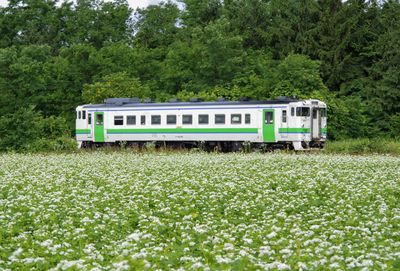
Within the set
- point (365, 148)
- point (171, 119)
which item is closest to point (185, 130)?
point (171, 119)

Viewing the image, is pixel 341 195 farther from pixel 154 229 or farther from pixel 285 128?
pixel 285 128

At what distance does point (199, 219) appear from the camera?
42.7 feet

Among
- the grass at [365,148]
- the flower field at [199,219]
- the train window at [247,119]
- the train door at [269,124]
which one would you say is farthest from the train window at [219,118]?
the flower field at [199,219]

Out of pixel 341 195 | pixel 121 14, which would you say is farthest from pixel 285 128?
pixel 121 14

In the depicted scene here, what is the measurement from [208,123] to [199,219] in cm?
2708

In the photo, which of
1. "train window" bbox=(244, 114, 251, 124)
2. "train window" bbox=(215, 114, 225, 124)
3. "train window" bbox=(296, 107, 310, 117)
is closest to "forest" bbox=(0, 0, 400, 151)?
"train window" bbox=(215, 114, 225, 124)

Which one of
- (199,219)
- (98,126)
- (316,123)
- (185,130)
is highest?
(316,123)

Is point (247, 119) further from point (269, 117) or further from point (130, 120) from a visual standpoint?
point (130, 120)

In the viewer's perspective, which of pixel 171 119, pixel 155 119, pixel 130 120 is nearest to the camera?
pixel 171 119

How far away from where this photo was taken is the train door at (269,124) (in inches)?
1502

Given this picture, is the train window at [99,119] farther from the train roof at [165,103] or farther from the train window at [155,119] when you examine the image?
the train window at [155,119]

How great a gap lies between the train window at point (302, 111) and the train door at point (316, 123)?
2.36 ft

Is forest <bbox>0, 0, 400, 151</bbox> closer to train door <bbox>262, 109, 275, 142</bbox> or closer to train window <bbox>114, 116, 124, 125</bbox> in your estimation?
train window <bbox>114, 116, 124, 125</bbox>

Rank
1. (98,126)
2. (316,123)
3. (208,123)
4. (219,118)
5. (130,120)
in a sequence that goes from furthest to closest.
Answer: (98,126) → (130,120) → (208,123) → (316,123) → (219,118)
